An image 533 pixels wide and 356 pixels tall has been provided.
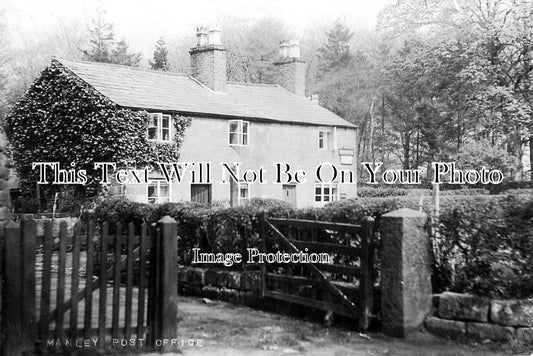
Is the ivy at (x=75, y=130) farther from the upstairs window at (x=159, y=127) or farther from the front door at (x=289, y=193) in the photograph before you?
the front door at (x=289, y=193)

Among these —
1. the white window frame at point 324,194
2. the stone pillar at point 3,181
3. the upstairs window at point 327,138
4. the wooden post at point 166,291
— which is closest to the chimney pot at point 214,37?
the upstairs window at point 327,138

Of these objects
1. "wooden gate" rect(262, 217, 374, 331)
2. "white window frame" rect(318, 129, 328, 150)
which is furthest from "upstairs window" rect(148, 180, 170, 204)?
"wooden gate" rect(262, 217, 374, 331)

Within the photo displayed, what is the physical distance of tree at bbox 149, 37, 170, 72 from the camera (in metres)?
46.9

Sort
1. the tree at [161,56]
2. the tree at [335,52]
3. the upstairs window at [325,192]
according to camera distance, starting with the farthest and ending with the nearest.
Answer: the tree at [335,52] < the tree at [161,56] < the upstairs window at [325,192]

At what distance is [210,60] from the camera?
3123 cm

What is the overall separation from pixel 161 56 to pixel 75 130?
73.3 ft

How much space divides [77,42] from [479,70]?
27.5 m

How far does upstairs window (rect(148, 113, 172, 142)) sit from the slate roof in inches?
15.8

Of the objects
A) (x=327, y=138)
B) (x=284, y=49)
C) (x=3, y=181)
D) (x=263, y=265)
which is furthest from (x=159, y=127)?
(x=3, y=181)

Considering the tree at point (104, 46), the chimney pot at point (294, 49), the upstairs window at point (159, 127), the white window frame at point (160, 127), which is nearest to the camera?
the white window frame at point (160, 127)

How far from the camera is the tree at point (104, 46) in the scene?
146 feet

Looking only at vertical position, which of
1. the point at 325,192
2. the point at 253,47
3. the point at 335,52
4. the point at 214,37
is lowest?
the point at 325,192

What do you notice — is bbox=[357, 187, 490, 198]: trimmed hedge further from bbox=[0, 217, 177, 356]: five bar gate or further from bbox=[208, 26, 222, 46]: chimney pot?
bbox=[0, 217, 177, 356]: five bar gate

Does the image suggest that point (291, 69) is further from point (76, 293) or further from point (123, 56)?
point (76, 293)
